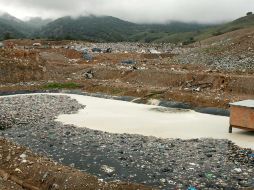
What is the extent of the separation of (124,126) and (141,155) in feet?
21.4

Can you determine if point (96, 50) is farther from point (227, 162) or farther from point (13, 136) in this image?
point (227, 162)

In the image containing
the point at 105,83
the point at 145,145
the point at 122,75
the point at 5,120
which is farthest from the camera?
the point at 122,75

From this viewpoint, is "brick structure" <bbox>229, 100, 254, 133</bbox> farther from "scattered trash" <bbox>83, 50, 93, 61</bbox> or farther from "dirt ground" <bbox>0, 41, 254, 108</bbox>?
"scattered trash" <bbox>83, 50, 93, 61</bbox>

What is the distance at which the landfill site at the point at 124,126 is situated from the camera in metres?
14.3

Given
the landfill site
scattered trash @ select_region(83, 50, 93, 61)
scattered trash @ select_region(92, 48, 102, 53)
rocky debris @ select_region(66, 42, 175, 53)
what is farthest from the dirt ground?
rocky debris @ select_region(66, 42, 175, 53)

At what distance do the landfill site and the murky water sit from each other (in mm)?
58

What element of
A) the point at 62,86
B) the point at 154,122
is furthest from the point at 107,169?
the point at 62,86

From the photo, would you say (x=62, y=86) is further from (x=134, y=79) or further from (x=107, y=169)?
(x=107, y=169)

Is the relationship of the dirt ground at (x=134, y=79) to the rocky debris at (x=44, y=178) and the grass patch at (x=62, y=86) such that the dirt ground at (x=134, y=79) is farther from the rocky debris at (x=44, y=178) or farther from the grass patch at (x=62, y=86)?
the rocky debris at (x=44, y=178)

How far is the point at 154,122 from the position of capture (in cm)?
2470

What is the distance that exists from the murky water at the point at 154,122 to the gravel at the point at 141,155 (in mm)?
1275

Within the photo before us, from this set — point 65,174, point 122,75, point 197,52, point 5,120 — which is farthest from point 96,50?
point 65,174

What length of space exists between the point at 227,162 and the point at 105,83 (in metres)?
26.1

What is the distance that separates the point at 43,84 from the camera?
42469 mm
